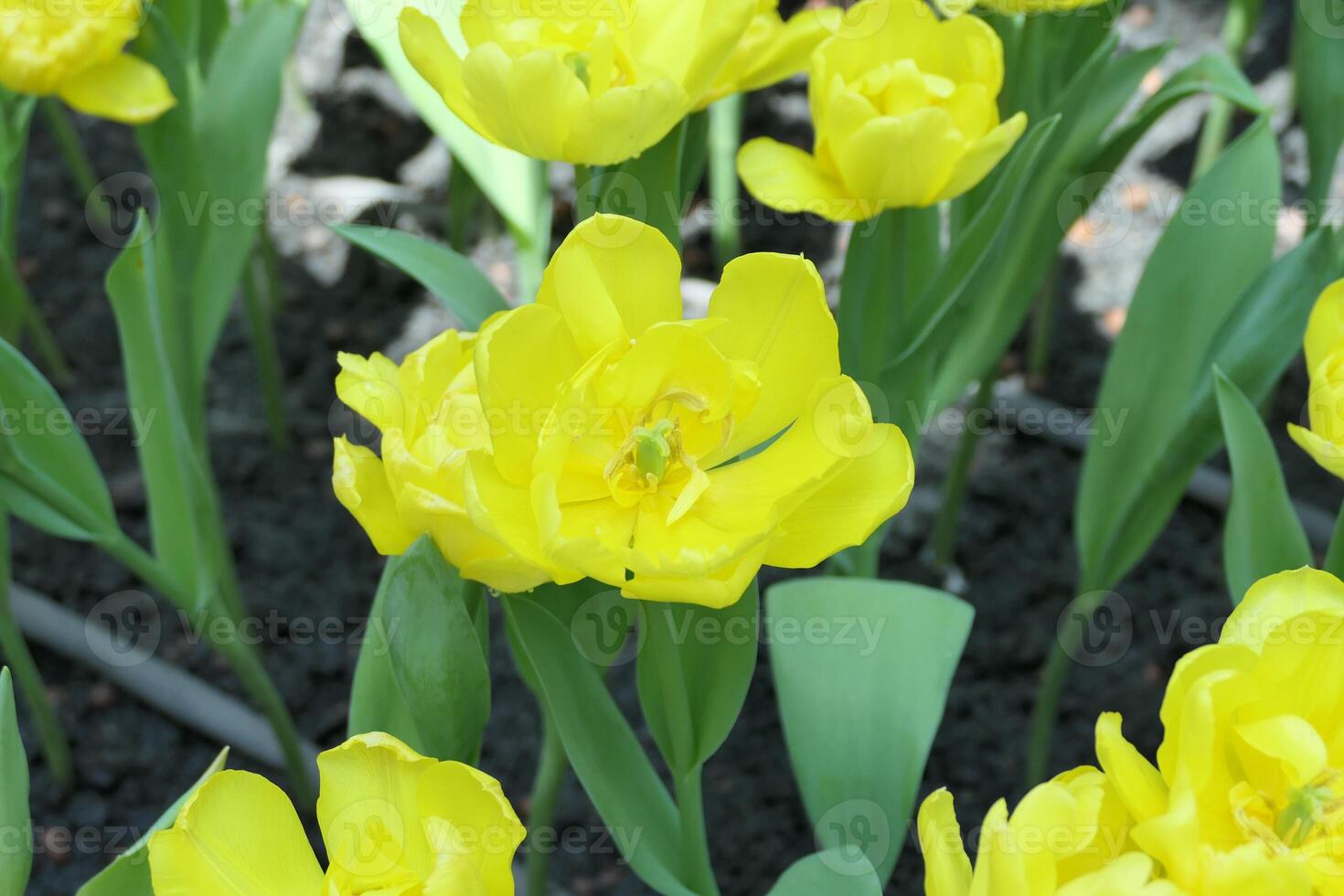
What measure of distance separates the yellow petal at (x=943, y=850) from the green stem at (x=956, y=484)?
0.82 m

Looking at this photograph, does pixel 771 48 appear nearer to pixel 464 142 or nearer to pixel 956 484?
pixel 464 142

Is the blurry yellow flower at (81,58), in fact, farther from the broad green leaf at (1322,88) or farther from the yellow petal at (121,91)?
the broad green leaf at (1322,88)

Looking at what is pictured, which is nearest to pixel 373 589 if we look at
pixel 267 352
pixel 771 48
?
pixel 267 352

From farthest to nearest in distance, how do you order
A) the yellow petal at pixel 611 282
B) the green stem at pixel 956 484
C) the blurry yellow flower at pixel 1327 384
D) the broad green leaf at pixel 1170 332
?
1. the green stem at pixel 956 484
2. the broad green leaf at pixel 1170 332
3. the blurry yellow flower at pixel 1327 384
4. the yellow petal at pixel 611 282

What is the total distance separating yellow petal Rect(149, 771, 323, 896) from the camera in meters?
0.58

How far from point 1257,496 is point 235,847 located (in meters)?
0.59

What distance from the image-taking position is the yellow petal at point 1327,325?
74cm

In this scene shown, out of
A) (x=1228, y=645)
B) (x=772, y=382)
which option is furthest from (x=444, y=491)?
(x=1228, y=645)

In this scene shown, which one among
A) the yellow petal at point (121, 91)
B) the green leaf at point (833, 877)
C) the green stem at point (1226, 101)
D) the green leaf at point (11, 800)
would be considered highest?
the yellow petal at point (121, 91)

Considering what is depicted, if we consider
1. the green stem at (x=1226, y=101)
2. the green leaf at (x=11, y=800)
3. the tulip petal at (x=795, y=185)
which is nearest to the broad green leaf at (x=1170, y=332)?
the tulip petal at (x=795, y=185)

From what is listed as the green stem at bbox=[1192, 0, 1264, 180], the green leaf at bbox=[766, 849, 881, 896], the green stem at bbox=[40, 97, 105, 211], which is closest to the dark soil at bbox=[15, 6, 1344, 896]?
the green stem at bbox=[40, 97, 105, 211]

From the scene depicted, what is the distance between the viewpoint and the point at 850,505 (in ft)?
1.95

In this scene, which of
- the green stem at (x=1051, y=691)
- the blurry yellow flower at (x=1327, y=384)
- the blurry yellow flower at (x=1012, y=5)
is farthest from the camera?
the green stem at (x=1051, y=691)

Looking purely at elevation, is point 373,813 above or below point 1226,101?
above
